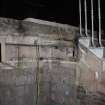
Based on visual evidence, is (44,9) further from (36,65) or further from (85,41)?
(36,65)

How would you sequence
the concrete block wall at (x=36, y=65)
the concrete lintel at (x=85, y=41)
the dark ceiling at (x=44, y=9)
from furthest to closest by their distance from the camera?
the dark ceiling at (x=44, y=9), the concrete lintel at (x=85, y=41), the concrete block wall at (x=36, y=65)

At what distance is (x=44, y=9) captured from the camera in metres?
3.93

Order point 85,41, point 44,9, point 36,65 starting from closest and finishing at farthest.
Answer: point 36,65 < point 85,41 < point 44,9

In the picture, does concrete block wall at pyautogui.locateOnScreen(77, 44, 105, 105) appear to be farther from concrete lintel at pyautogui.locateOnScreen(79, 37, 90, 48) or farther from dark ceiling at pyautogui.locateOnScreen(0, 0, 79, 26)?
dark ceiling at pyautogui.locateOnScreen(0, 0, 79, 26)

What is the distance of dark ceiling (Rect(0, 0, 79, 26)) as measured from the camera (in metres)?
3.60

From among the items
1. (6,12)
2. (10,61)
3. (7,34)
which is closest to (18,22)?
(7,34)

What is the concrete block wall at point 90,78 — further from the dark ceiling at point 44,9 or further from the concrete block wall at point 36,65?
the dark ceiling at point 44,9

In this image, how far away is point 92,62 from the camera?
10.1 feet

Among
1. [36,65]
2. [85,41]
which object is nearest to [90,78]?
[85,41]

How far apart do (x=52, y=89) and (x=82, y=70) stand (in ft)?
1.88

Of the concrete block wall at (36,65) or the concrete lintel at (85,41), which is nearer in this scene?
the concrete block wall at (36,65)

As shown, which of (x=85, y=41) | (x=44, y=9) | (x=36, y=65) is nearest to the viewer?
(x=36, y=65)

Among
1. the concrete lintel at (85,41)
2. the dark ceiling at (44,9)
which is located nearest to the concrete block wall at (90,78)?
the concrete lintel at (85,41)

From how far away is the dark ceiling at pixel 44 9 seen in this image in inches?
142
